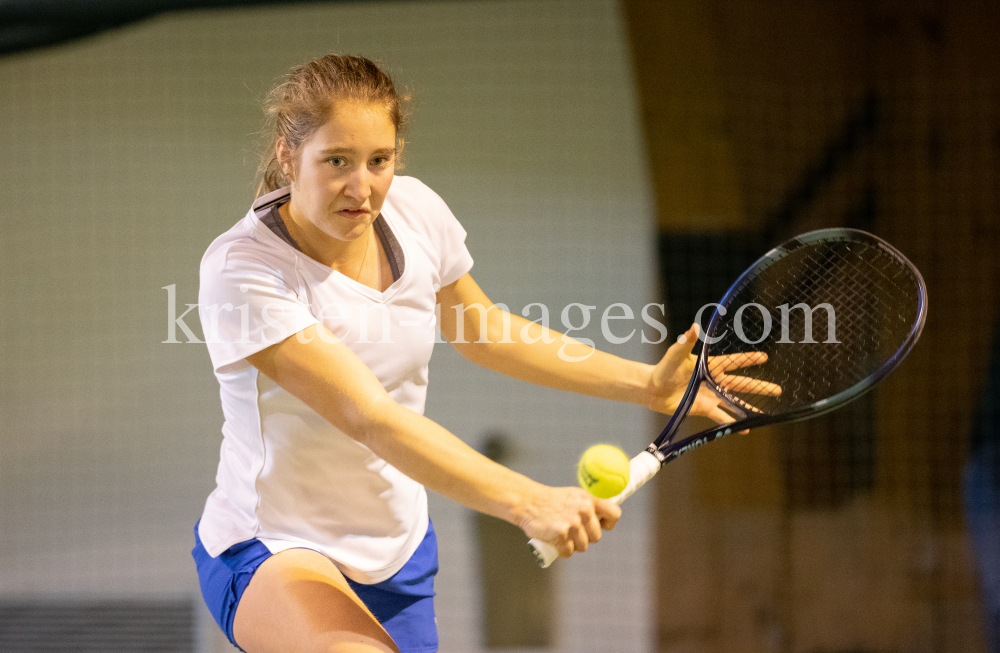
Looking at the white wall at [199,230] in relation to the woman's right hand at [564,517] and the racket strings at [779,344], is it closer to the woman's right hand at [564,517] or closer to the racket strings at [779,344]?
the racket strings at [779,344]

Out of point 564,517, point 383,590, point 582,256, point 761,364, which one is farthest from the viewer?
point 582,256

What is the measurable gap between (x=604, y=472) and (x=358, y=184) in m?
0.44

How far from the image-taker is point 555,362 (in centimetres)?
132

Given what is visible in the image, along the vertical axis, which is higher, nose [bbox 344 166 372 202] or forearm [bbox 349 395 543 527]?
nose [bbox 344 166 372 202]

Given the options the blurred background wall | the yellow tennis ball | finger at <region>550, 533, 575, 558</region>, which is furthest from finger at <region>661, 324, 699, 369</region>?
the blurred background wall

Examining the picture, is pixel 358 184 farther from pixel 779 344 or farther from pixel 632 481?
pixel 779 344

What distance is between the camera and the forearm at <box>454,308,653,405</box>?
1314 mm

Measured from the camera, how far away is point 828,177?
271cm

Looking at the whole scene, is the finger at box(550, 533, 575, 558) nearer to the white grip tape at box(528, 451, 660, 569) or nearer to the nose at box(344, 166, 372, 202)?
the white grip tape at box(528, 451, 660, 569)

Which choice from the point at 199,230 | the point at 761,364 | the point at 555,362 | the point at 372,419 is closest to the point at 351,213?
the point at 372,419

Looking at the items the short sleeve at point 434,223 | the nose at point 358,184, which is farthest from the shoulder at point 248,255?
the short sleeve at point 434,223

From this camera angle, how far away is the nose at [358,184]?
106cm

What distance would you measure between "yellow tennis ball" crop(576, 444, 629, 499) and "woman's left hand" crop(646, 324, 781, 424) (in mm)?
264

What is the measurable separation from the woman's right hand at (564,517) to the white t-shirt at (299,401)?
27cm
